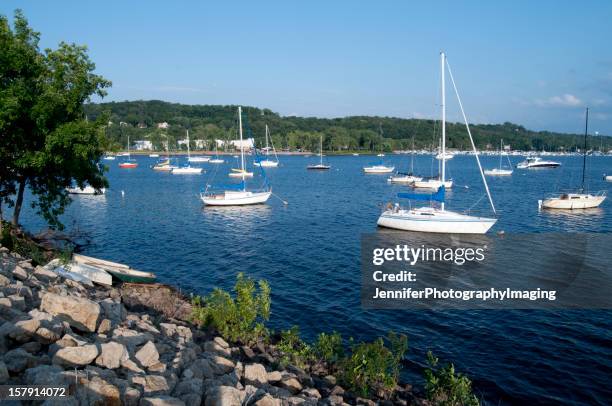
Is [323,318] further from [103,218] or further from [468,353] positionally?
[103,218]

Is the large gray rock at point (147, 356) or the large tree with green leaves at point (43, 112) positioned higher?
the large tree with green leaves at point (43, 112)

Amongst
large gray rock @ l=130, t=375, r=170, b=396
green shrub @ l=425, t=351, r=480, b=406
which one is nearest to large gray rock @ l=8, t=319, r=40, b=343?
large gray rock @ l=130, t=375, r=170, b=396

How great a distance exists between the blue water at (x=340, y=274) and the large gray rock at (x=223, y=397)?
26.8 feet

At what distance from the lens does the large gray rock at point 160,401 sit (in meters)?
6.46

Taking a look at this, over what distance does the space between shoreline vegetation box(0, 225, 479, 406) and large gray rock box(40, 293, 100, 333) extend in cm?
2

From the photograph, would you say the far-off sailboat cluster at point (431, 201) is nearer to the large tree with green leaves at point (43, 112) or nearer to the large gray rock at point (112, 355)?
the large tree with green leaves at point (43, 112)

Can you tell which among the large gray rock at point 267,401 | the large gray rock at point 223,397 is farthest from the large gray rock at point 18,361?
the large gray rock at point 267,401

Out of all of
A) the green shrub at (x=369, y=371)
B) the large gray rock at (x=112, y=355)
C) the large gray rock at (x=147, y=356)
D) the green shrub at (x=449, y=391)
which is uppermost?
the large gray rock at (x=112, y=355)

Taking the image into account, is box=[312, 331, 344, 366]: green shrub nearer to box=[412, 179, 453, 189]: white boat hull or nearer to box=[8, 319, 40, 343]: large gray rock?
box=[8, 319, 40, 343]: large gray rock

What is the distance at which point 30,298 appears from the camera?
34.4ft

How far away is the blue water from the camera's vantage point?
14.9 m

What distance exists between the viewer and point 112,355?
7773mm

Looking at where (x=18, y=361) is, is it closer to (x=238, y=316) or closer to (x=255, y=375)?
(x=255, y=375)

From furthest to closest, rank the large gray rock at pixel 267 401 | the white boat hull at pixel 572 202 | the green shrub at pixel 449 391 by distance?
the white boat hull at pixel 572 202, the green shrub at pixel 449 391, the large gray rock at pixel 267 401
